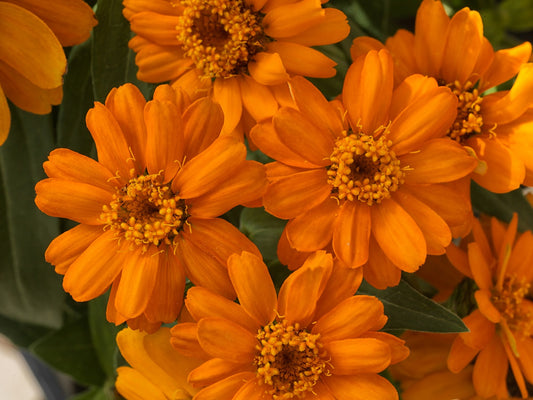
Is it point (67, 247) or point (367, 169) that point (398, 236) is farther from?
point (67, 247)

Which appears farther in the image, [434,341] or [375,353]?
[434,341]

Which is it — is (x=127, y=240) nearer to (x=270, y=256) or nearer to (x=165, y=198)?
(x=165, y=198)

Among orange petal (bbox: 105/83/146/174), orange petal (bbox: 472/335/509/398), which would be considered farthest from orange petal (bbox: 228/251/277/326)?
orange petal (bbox: 472/335/509/398)

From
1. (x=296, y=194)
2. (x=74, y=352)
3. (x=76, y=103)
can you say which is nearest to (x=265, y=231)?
(x=296, y=194)

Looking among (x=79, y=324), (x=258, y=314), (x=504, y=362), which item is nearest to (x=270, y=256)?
(x=258, y=314)

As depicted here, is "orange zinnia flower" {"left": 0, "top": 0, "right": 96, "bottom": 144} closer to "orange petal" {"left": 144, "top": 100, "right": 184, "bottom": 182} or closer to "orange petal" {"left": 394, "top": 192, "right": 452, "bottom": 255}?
"orange petal" {"left": 144, "top": 100, "right": 184, "bottom": 182}
